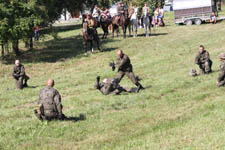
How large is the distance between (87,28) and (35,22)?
376 centimetres

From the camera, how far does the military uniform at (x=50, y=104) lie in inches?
470

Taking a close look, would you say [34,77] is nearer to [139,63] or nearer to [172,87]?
[139,63]

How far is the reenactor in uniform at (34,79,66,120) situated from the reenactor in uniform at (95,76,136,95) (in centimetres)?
469

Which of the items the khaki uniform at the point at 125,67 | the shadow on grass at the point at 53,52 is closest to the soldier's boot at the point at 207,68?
the khaki uniform at the point at 125,67

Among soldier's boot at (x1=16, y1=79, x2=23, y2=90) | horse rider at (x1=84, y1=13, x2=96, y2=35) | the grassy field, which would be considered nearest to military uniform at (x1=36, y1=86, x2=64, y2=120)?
the grassy field

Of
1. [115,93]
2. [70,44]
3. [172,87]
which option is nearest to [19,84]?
[115,93]

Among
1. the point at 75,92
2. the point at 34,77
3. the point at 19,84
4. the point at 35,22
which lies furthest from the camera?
the point at 35,22

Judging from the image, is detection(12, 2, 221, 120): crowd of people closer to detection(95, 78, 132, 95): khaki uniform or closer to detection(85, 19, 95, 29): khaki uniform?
detection(95, 78, 132, 95): khaki uniform

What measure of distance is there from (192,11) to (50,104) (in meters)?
33.7

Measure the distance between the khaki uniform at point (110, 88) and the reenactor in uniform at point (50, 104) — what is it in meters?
4.76

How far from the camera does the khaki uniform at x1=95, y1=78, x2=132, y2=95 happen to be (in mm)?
16706

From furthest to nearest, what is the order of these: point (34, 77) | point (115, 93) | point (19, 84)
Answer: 1. point (34, 77)
2. point (19, 84)
3. point (115, 93)

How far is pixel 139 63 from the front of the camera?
2548 cm

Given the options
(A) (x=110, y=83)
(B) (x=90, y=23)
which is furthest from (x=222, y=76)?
(B) (x=90, y=23)
